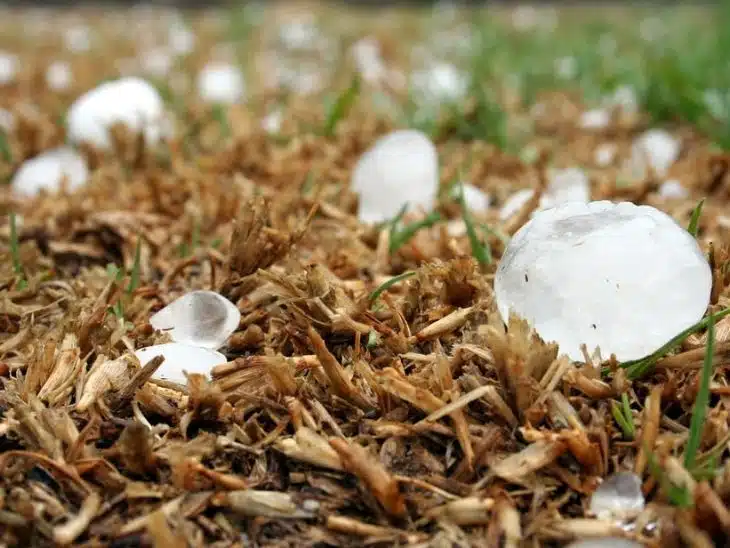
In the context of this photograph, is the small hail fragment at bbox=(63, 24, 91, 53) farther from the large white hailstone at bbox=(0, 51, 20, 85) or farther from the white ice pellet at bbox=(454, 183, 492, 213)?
the white ice pellet at bbox=(454, 183, 492, 213)

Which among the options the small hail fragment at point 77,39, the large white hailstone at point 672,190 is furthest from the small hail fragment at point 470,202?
the small hail fragment at point 77,39

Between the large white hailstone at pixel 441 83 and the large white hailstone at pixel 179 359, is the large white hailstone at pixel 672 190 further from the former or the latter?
the large white hailstone at pixel 179 359

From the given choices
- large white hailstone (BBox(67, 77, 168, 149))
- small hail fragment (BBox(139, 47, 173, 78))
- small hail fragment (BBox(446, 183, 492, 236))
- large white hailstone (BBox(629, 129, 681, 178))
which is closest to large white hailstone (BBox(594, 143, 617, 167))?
large white hailstone (BBox(629, 129, 681, 178))

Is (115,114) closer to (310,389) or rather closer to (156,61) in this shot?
A: (310,389)

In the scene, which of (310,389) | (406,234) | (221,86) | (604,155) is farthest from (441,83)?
(310,389)

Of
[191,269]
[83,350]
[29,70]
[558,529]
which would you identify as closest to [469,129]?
[191,269]
